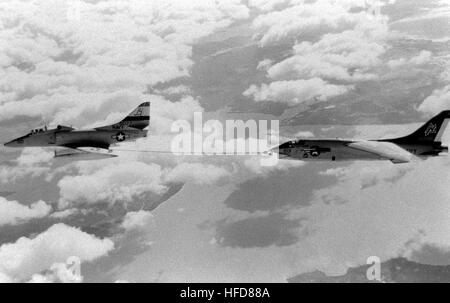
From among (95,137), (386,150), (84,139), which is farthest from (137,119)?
(386,150)

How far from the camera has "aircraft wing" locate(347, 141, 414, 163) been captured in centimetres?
2256

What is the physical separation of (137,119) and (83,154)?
12.7 feet

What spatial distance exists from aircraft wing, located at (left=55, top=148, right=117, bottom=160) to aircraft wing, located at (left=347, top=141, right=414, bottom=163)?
14646 millimetres

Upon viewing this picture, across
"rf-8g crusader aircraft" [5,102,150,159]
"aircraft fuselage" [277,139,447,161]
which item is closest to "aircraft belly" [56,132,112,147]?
"rf-8g crusader aircraft" [5,102,150,159]

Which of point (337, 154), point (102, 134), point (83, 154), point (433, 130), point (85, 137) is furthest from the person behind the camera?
point (102, 134)

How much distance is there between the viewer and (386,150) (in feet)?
75.6

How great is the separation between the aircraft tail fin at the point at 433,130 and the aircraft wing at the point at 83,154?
61.5ft

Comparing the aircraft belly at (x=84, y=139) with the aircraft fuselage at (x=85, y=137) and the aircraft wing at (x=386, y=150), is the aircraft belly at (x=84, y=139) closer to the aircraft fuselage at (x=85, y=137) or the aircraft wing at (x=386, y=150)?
the aircraft fuselage at (x=85, y=137)

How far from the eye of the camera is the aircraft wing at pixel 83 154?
74.6 ft

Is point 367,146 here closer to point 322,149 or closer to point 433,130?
point 322,149

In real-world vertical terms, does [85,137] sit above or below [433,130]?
below
